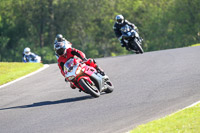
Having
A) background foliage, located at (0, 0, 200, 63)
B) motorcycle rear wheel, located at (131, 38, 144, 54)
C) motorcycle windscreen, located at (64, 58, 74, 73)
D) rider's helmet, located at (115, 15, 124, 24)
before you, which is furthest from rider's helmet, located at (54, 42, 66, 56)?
background foliage, located at (0, 0, 200, 63)

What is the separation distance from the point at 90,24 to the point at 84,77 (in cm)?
5934

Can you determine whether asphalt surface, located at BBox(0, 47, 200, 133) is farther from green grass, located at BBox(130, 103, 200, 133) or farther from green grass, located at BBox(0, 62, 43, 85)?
green grass, located at BBox(0, 62, 43, 85)

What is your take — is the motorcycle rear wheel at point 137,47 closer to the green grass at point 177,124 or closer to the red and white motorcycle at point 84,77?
the red and white motorcycle at point 84,77

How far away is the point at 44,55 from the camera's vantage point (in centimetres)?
6047

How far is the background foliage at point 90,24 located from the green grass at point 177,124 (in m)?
52.7

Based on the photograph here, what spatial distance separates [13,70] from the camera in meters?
20.4

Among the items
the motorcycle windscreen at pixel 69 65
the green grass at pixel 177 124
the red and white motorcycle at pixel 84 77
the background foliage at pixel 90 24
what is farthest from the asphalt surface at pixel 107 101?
the background foliage at pixel 90 24

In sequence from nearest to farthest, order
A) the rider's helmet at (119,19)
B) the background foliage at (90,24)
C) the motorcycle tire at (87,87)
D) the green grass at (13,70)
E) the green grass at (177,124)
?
the green grass at (177,124)
the motorcycle tire at (87,87)
the green grass at (13,70)
the rider's helmet at (119,19)
the background foliage at (90,24)

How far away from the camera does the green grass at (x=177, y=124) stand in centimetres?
726

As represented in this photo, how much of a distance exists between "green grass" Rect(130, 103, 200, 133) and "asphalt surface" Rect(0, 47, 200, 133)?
467mm

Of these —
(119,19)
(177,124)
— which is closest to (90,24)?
(119,19)

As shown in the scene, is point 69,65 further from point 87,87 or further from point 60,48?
point 87,87

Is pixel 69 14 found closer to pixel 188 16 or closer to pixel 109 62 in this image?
pixel 188 16

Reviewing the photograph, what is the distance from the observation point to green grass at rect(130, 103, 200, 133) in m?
7.26
